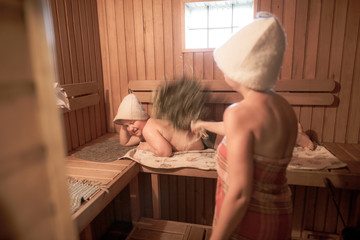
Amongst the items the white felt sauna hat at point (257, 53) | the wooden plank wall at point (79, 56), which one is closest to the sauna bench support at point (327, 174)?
the wooden plank wall at point (79, 56)

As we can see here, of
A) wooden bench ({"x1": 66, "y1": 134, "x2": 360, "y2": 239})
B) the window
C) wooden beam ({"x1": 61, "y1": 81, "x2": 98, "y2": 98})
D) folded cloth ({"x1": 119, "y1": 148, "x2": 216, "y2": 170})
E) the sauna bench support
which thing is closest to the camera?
wooden bench ({"x1": 66, "y1": 134, "x2": 360, "y2": 239})

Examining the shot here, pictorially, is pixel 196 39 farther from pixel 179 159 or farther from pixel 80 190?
pixel 80 190

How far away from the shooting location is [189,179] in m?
3.00

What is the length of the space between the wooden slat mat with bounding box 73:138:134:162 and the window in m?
1.31

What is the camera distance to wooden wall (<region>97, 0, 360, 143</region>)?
251 centimetres

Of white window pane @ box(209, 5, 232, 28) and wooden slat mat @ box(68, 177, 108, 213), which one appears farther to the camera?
white window pane @ box(209, 5, 232, 28)

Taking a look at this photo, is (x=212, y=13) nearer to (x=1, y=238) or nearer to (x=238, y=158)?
(x=238, y=158)

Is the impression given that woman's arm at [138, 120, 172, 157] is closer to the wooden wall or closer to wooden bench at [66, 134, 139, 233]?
wooden bench at [66, 134, 139, 233]

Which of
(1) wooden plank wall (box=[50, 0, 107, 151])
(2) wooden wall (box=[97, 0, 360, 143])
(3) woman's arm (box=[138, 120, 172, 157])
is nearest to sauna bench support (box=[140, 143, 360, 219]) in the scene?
(3) woman's arm (box=[138, 120, 172, 157])

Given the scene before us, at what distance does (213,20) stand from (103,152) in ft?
5.94

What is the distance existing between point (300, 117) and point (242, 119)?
213cm

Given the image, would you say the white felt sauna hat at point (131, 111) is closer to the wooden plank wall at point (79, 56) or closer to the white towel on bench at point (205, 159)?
the white towel on bench at point (205, 159)

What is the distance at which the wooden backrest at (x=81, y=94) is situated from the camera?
2.52 m

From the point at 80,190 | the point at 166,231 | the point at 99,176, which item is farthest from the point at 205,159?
the point at 80,190
